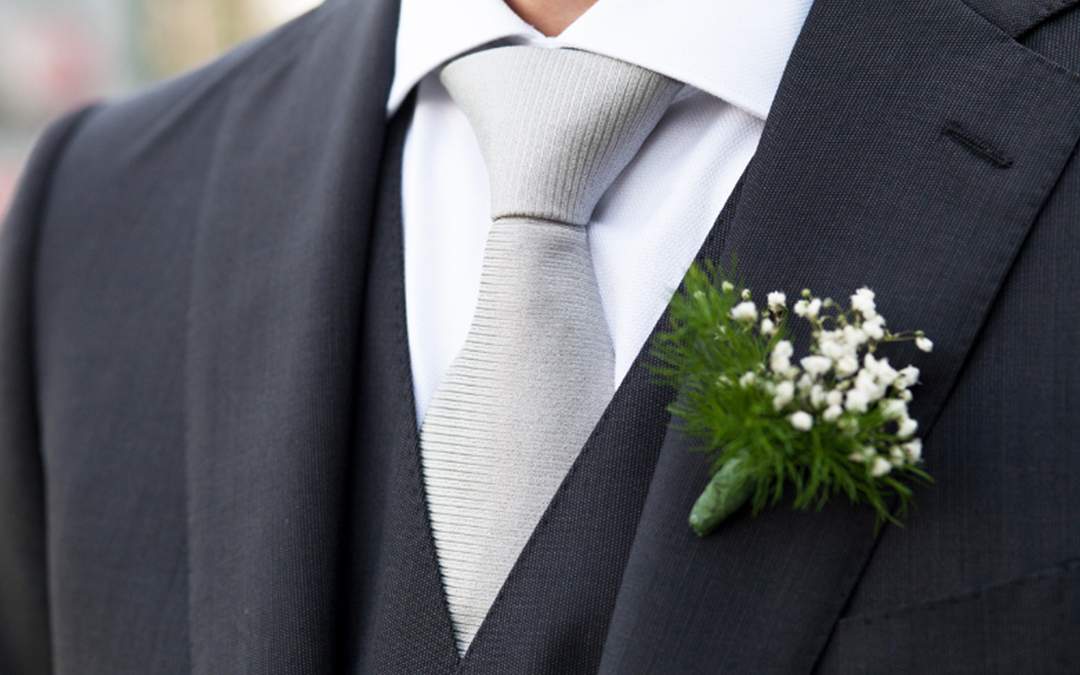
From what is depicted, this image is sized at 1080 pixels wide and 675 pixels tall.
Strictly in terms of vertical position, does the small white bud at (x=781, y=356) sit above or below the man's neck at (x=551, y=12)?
below

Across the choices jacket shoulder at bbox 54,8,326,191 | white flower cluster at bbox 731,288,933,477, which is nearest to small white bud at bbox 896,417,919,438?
white flower cluster at bbox 731,288,933,477

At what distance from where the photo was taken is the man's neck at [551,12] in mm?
1318

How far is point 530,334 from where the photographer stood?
1.19 m

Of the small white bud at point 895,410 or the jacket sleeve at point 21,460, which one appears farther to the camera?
the jacket sleeve at point 21,460

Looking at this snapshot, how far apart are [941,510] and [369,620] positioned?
1.78 ft

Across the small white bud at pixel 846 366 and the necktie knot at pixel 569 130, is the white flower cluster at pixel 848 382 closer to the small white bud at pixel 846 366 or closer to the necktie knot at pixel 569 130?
the small white bud at pixel 846 366

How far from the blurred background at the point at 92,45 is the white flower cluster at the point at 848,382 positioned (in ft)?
21.8

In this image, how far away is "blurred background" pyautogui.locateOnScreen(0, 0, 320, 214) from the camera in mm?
7465

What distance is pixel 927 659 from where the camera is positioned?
96cm

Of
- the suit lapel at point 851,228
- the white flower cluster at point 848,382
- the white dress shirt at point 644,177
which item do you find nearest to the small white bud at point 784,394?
the white flower cluster at point 848,382

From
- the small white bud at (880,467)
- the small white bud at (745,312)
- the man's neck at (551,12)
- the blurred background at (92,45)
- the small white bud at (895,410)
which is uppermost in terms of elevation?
the man's neck at (551,12)

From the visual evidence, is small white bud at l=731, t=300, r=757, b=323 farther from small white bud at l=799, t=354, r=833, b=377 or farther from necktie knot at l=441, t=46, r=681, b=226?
necktie knot at l=441, t=46, r=681, b=226

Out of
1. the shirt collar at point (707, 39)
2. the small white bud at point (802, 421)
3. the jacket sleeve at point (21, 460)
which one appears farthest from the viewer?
the jacket sleeve at point (21, 460)

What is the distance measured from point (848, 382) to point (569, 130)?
0.41m
